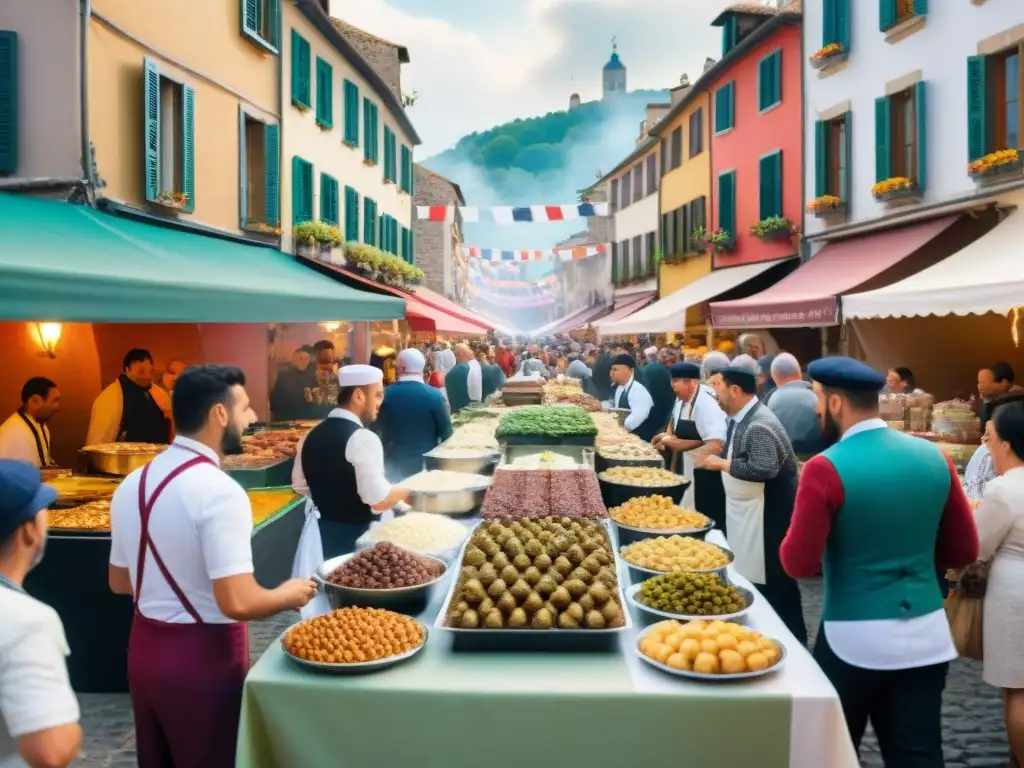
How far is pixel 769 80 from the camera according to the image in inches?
747

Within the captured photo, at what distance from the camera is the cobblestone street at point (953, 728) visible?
14.3ft

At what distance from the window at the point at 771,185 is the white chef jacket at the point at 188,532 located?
58.6 feet

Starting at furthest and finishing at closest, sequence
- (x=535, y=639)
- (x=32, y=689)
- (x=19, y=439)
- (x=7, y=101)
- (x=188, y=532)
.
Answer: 1. (x=7, y=101)
2. (x=19, y=439)
3. (x=535, y=639)
4. (x=188, y=532)
5. (x=32, y=689)

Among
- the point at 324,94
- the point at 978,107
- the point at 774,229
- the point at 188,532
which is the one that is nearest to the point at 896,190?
the point at 978,107

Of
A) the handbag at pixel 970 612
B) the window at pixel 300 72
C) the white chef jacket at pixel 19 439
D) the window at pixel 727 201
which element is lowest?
the handbag at pixel 970 612

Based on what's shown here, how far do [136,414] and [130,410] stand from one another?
0.06 m

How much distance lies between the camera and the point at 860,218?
1569cm

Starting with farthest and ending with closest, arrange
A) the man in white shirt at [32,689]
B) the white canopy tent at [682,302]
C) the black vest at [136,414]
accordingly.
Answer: the white canopy tent at [682,302] < the black vest at [136,414] < the man in white shirt at [32,689]

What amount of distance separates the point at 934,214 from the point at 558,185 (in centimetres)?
15478

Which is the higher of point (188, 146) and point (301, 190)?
point (301, 190)

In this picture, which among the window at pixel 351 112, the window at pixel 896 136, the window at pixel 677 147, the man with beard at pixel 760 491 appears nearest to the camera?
the man with beard at pixel 760 491

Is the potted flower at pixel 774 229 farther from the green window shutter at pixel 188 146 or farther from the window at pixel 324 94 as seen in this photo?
the green window shutter at pixel 188 146

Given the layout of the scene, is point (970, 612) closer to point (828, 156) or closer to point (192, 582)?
point (192, 582)

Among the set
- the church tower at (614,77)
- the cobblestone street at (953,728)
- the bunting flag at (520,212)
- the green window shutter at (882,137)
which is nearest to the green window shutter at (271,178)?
the cobblestone street at (953,728)
